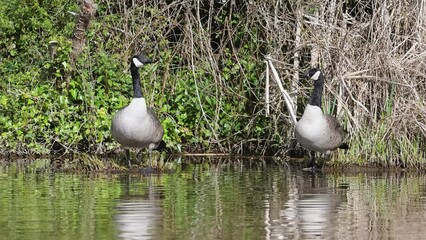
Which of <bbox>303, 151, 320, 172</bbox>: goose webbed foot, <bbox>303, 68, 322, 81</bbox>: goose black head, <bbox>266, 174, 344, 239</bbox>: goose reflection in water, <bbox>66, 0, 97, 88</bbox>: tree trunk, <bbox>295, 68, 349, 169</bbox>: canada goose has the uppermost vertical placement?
<bbox>66, 0, 97, 88</bbox>: tree trunk

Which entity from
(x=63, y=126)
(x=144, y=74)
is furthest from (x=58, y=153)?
(x=144, y=74)

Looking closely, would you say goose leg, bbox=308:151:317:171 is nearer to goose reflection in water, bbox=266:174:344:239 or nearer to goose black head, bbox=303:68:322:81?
goose black head, bbox=303:68:322:81

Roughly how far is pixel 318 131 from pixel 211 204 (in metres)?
4.01

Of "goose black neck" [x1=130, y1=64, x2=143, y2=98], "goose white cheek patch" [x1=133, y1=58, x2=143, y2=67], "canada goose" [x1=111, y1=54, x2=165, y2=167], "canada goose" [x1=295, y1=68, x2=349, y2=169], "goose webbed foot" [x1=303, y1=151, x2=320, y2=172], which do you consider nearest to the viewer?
"canada goose" [x1=111, y1=54, x2=165, y2=167]

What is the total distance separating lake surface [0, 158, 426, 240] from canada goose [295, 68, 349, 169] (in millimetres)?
483

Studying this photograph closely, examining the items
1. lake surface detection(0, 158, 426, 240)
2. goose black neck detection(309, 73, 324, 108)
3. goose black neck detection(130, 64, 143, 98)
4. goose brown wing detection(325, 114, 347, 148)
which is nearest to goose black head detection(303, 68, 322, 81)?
goose black neck detection(309, 73, 324, 108)

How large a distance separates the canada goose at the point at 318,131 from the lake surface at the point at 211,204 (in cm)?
48

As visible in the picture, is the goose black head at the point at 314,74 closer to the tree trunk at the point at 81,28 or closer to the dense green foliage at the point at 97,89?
the dense green foliage at the point at 97,89

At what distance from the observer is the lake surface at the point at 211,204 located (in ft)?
30.4

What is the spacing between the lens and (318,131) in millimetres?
14750

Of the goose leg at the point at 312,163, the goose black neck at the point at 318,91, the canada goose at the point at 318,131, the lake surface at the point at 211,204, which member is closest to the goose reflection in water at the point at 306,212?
the lake surface at the point at 211,204

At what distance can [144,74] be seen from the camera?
17531mm

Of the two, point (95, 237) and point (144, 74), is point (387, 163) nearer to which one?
point (144, 74)

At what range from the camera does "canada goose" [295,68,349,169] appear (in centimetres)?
1479
